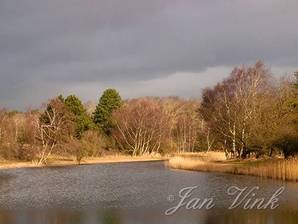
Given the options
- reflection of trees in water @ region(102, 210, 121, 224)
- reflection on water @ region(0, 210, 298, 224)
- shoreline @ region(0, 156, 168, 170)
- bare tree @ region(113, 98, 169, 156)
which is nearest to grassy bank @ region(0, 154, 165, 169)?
shoreline @ region(0, 156, 168, 170)

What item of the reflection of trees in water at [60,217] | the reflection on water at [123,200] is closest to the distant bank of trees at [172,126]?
the reflection on water at [123,200]

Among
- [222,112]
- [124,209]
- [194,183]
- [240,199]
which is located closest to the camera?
[124,209]

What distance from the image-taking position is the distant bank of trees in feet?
159

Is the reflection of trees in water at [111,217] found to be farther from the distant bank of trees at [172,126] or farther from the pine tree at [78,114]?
the pine tree at [78,114]

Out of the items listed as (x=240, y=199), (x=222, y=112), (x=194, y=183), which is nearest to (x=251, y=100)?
(x=222, y=112)

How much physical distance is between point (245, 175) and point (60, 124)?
4052 centimetres

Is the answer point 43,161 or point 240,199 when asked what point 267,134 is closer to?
point 240,199

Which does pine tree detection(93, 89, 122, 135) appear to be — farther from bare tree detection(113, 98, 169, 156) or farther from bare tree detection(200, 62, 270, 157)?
bare tree detection(200, 62, 270, 157)

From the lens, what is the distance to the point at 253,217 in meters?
23.7

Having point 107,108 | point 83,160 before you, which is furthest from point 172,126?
point 83,160

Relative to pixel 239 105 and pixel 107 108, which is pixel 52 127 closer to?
pixel 107 108

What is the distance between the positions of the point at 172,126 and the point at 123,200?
223ft

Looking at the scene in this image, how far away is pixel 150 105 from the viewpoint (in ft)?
311

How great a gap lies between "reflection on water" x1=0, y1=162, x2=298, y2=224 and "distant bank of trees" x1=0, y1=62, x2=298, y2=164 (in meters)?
7.10
